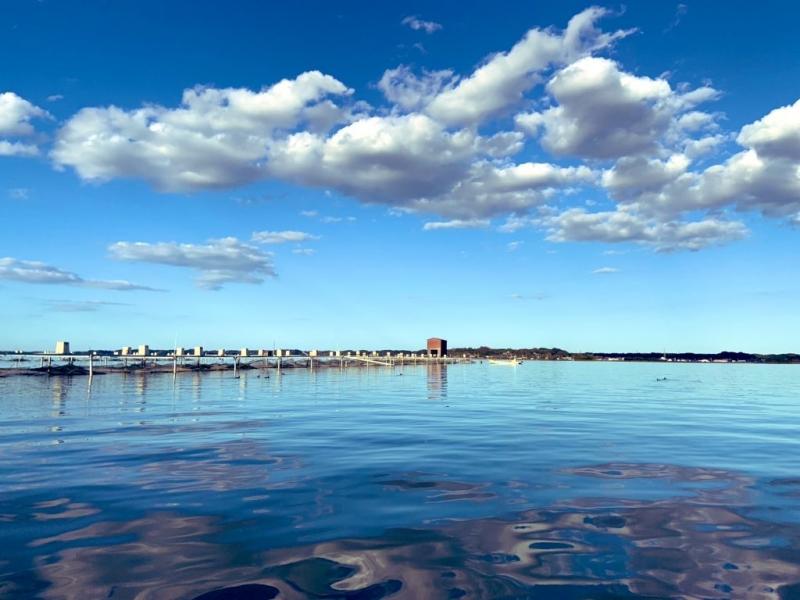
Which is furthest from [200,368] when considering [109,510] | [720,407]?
[109,510]

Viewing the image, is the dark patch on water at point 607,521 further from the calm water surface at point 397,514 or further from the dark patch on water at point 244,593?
the dark patch on water at point 244,593

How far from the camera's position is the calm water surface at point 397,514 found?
7.46 metres

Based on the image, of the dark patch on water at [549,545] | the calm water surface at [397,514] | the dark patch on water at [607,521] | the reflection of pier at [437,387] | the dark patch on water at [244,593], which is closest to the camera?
the dark patch on water at [244,593]

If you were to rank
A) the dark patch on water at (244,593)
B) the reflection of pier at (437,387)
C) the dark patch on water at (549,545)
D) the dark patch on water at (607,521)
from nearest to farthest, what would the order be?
the dark patch on water at (244,593), the dark patch on water at (549,545), the dark patch on water at (607,521), the reflection of pier at (437,387)

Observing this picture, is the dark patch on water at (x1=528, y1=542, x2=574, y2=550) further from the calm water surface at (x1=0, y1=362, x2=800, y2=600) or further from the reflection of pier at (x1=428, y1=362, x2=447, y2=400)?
the reflection of pier at (x1=428, y1=362, x2=447, y2=400)

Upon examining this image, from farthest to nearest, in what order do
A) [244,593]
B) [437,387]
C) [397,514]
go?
[437,387], [397,514], [244,593]

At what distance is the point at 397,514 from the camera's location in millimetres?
10500

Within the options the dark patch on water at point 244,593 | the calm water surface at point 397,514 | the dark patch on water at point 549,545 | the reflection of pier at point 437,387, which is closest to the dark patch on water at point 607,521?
the calm water surface at point 397,514

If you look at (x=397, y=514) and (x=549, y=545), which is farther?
(x=397, y=514)

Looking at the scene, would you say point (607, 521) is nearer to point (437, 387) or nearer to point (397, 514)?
point (397, 514)

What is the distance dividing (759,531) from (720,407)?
31.1m

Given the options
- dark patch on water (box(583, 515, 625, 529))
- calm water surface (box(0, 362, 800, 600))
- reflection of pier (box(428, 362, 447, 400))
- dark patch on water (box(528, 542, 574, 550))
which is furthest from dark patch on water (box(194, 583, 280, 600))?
reflection of pier (box(428, 362, 447, 400))

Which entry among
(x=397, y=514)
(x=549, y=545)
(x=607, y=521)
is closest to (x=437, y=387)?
(x=397, y=514)

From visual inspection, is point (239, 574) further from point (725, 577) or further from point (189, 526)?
point (725, 577)
